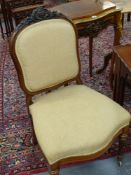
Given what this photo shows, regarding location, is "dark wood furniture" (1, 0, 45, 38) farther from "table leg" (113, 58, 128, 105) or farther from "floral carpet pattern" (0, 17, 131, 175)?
"table leg" (113, 58, 128, 105)

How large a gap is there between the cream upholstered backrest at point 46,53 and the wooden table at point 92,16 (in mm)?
459

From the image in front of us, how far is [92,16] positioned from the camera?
1899mm

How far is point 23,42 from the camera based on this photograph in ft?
4.28

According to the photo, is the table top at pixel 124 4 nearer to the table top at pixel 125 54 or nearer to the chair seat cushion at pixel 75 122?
the table top at pixel 125 54

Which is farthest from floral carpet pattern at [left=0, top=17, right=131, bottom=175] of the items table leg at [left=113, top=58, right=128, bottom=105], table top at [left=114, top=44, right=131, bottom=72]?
table top at [left=114, top=44, right=131, bottom=72]

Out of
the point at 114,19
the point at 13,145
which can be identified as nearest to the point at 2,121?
the point at 13,145

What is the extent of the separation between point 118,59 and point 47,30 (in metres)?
0.43

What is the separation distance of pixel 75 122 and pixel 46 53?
420 millimetres

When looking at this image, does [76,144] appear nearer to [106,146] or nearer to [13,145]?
[106,146]

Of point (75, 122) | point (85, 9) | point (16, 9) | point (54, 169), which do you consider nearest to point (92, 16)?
point (85, 9)

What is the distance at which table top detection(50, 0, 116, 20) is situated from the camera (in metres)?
1.90

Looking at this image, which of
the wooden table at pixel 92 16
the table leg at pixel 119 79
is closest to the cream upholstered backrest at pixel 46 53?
the table leg at pixel 119 79

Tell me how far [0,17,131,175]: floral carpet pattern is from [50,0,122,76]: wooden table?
0.58 meters

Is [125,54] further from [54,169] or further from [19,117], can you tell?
[19,117]
